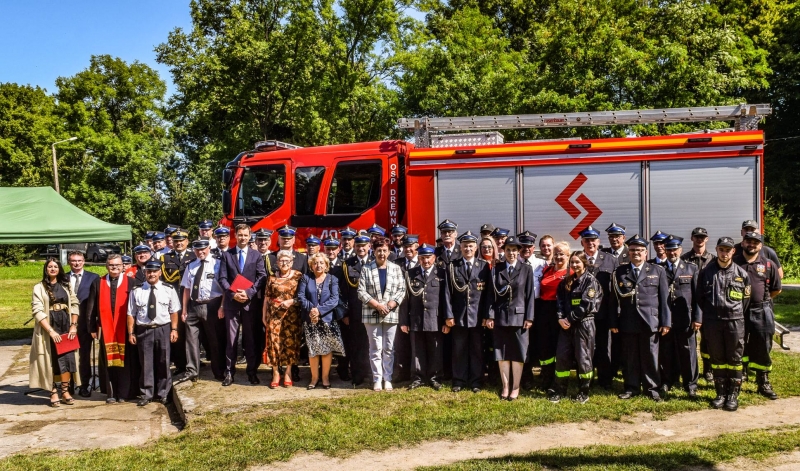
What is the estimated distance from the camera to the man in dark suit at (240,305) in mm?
8266

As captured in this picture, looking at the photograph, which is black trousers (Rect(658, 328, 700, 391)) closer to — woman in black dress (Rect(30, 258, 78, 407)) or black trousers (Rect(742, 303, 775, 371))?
black trousers (Rect(742, 303, 775, 371))

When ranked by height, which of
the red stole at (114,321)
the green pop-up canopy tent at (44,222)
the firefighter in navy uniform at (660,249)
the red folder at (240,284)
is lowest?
the red stole at (114,321)

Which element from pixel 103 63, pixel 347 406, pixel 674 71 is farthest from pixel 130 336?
pixel 103 63

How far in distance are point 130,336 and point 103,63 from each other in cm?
4190

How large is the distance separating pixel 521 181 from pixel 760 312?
3.59 m

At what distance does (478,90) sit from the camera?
64.5 ft

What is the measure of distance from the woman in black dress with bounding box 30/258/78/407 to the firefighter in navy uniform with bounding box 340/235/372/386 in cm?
340

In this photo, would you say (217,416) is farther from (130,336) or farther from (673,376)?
(673,376)

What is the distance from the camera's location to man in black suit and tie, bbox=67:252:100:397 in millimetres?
8203

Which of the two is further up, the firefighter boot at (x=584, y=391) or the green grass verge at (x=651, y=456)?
the firefighter boot at (x=584, y=391)

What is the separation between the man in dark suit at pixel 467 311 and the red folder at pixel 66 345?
4.63m

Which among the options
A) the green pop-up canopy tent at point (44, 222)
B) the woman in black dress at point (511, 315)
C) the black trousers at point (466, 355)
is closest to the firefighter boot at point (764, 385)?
the woman in black dress at point (511, 315)

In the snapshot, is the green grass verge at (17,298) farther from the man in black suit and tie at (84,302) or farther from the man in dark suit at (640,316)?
the man in dark suit at (640,316)

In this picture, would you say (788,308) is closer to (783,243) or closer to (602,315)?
(602,315)
